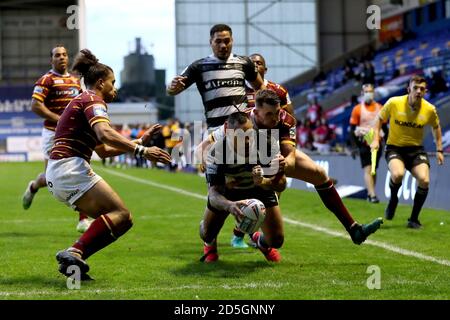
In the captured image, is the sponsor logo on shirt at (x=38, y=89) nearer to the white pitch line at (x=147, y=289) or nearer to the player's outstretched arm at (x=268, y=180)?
the player's outstretched arm at (x=268, y=180)

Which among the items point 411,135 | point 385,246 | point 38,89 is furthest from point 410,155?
point 38,89

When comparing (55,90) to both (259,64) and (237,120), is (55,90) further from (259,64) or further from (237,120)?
(237,120)

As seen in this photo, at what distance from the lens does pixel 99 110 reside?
7.10 meters

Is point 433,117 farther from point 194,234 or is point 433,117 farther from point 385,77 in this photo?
point 385,77

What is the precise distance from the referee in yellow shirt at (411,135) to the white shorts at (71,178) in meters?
5.31

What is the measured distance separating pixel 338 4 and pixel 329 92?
13.1 metres

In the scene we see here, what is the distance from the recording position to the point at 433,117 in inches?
464

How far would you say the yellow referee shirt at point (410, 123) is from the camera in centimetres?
1179

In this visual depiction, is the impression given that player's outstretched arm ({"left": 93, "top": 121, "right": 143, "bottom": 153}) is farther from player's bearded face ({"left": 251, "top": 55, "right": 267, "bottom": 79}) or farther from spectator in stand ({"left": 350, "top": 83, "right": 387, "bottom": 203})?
spectator in stand ({"left": 350, "top": 83, "right": 387, "bottom": 203})

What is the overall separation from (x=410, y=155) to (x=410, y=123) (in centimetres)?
41

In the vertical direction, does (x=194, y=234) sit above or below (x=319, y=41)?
below

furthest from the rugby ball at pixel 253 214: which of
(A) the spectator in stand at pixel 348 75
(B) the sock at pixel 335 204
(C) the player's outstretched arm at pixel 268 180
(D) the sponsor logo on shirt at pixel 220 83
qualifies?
(A) the spectator in stand at pixel 348 75

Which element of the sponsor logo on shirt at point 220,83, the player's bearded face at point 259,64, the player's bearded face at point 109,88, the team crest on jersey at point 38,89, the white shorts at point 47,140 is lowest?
the white shorts at point 47,140

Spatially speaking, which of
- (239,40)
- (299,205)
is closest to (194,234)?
(299,205)
